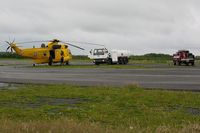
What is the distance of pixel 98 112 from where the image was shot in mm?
12484

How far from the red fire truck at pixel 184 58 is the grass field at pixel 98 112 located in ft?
150

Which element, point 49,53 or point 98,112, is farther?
point 49,53

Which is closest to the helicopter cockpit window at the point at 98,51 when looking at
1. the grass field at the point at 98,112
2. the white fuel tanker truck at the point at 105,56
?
the white fuel tanker truck at the point at 105,56

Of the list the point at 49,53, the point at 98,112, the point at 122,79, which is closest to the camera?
the point at 98,112

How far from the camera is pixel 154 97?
16.1 meters

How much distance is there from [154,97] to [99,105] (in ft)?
9.29

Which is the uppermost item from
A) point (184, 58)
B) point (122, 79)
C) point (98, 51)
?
point (98, 51)

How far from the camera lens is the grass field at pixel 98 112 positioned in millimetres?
9148

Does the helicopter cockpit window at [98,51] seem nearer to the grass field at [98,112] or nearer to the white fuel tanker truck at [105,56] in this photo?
the white fuel tanker truck at [105,56]

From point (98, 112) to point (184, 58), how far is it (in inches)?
2031

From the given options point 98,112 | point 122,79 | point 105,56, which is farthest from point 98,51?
point 98,112

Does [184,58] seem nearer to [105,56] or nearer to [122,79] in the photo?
[105,56]

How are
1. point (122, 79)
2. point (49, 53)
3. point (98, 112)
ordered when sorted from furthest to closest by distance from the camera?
point (49, 53)
point (122, 79)
point (98, 112)

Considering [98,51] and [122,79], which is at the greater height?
[98,51]
